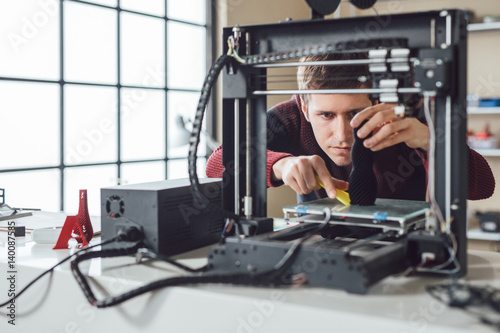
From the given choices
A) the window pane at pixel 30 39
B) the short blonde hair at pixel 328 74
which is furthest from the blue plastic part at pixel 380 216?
the window pane at pixel 30 39

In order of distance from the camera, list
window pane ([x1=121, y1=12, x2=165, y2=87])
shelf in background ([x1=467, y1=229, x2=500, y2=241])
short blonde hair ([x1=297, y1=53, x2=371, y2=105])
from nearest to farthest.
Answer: short blonde hair ([x1=297, y1=53, x2=371, y2=105])
window pane ([x1=121, y1=12, x2=165, y2=87])
shelf in background ([x1=467, y1=229, x2=500, y2=241])

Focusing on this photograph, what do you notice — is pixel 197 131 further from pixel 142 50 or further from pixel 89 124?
pixel 142 50

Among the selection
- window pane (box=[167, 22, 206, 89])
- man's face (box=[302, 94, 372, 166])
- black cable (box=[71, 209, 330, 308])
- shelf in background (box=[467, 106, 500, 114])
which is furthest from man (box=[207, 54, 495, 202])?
shelf in background (box=[467, 106, 500, 114])

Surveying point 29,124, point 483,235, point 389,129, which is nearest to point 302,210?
point 389,129

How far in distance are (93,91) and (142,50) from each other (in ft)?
1.53

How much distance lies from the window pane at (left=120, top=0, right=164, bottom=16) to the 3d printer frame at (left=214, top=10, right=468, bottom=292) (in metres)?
2.15

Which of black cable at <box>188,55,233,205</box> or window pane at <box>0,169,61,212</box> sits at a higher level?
black cable at <box>188,55,233,205</box>

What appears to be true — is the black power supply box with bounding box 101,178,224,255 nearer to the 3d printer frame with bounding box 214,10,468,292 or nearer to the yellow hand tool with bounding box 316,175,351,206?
the 3d printer frame with bounding box 214,10,468,292

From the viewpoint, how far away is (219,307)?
905 millimetres

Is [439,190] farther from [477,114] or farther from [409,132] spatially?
[477,114]

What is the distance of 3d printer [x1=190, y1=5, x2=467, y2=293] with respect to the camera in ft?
3.05

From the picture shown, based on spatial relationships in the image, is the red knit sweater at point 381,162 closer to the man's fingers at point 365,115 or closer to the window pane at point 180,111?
the man's fingers at point 365,115

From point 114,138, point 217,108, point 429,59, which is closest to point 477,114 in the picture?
point 217,108

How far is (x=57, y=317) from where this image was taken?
1062mm
